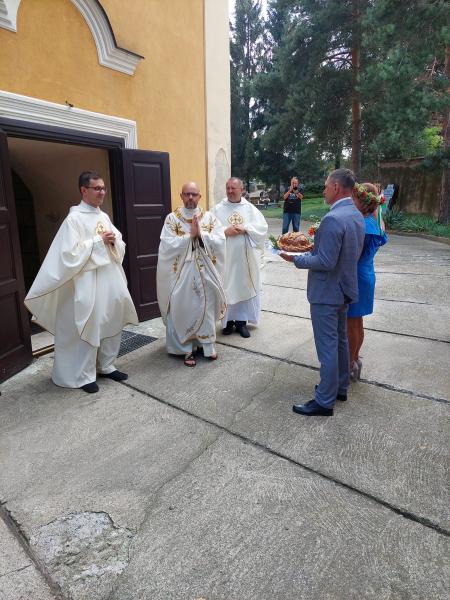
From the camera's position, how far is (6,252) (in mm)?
3939

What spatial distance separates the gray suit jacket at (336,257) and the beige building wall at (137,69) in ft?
10.7

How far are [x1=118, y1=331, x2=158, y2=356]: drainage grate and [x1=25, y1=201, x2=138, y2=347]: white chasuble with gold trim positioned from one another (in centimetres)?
90

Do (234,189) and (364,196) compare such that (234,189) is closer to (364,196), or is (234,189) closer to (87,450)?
(364,196)

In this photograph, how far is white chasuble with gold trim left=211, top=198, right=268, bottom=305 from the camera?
504 centimetres

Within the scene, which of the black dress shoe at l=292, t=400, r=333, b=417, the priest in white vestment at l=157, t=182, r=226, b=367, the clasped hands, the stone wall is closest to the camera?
the black dress shoe at l=292, t=400, r=333, b=417

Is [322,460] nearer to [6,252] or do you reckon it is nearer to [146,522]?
[146,522]

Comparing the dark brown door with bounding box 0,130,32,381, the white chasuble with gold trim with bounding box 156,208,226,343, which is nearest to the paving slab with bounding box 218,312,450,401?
the white chasuble with gold trim with bounding box 156,208,226,343

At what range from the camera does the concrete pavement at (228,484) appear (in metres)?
1.87

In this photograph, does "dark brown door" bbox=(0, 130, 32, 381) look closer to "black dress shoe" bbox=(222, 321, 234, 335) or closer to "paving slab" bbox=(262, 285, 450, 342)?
→ "black dress shoe" bbox=(222, 321, 234, 335)

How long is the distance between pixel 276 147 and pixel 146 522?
23.8 metres

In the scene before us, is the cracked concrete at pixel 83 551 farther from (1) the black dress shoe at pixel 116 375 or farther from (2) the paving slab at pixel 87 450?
(1) the black dress shoe at pixel 116 375

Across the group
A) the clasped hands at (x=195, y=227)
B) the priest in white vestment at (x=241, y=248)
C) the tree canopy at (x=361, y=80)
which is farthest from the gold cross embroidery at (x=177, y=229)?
the tree canopy at (x=361, y=80)

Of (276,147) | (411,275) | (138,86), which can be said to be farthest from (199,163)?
(276,147)

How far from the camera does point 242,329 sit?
5129 millimetres
